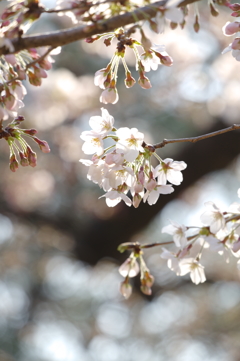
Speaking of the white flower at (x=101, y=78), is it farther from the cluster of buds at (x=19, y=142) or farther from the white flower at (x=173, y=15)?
the white flower at (x=173, y=15)

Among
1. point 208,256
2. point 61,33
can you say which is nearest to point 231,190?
point 208,256

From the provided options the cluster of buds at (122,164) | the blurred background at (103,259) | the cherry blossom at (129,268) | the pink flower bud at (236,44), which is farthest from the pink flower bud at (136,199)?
the blurred background at (103,259)

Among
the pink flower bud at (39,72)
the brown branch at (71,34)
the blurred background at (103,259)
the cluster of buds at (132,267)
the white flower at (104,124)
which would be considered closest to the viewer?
the brown branch at (71,34)

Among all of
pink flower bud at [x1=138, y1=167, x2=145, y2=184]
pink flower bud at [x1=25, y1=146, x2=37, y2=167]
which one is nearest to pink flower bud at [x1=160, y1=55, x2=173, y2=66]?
pink flower bud at [x1=138, y1=167, x2=145, y2=184]

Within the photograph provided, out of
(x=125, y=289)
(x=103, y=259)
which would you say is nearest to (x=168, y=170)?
(x=125, y=289)

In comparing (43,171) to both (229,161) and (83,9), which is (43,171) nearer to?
(229,161)

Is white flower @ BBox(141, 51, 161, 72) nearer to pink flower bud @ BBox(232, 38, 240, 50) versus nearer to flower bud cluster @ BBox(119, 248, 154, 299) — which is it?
pink flower bud @ BBox(232, 38, 240, 50)
